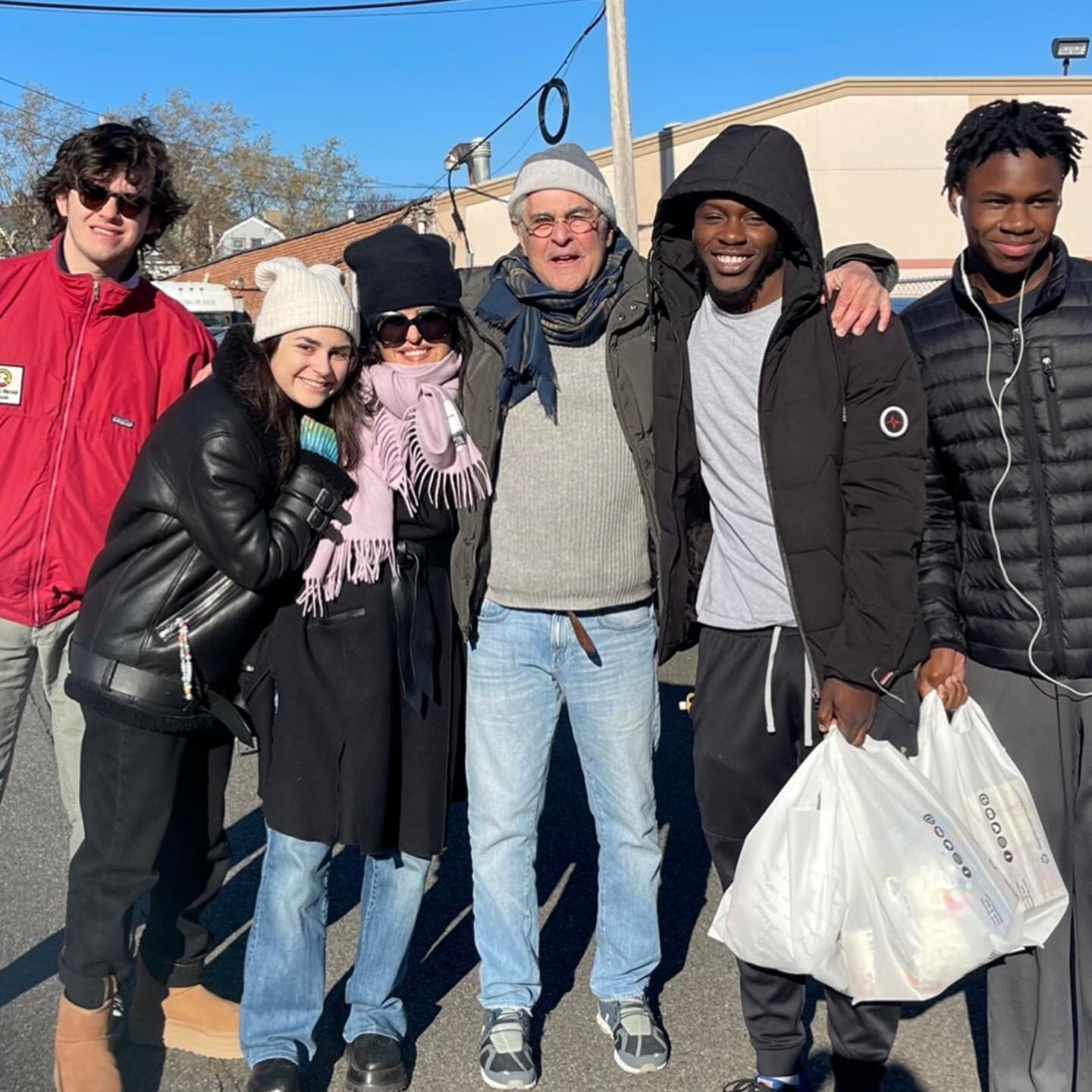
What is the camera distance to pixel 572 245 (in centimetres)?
286

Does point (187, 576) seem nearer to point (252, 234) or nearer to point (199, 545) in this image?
point (199, 545)

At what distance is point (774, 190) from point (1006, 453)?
0.77m

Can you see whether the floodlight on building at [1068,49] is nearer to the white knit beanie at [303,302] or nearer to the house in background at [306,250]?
the house in background at [306,250]

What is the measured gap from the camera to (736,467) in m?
2.71

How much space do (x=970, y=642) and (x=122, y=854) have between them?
2.06 meters

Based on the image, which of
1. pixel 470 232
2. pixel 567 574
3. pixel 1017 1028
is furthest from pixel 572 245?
pixel 470 232

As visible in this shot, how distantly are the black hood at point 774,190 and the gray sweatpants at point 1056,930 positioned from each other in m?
1.00

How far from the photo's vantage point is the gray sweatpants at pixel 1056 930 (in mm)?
2668

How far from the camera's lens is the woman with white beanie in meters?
2.64

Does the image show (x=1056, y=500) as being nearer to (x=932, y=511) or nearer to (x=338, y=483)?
(x=932, y=511)

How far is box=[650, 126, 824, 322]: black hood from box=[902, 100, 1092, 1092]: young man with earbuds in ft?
1.13

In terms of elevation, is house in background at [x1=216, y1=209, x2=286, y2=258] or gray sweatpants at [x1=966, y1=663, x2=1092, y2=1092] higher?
house in background at [x1=216, y1=209, x2=286, y2=258]

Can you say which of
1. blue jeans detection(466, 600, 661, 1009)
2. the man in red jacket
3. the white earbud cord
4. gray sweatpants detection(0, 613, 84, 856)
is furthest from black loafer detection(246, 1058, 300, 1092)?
the white earbud cord

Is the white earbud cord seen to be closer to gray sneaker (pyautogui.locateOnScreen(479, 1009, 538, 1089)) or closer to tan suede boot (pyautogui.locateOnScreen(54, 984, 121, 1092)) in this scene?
gray sneaker (pyautogui.locateOnScreen(479, 1009, 538, 1089))
